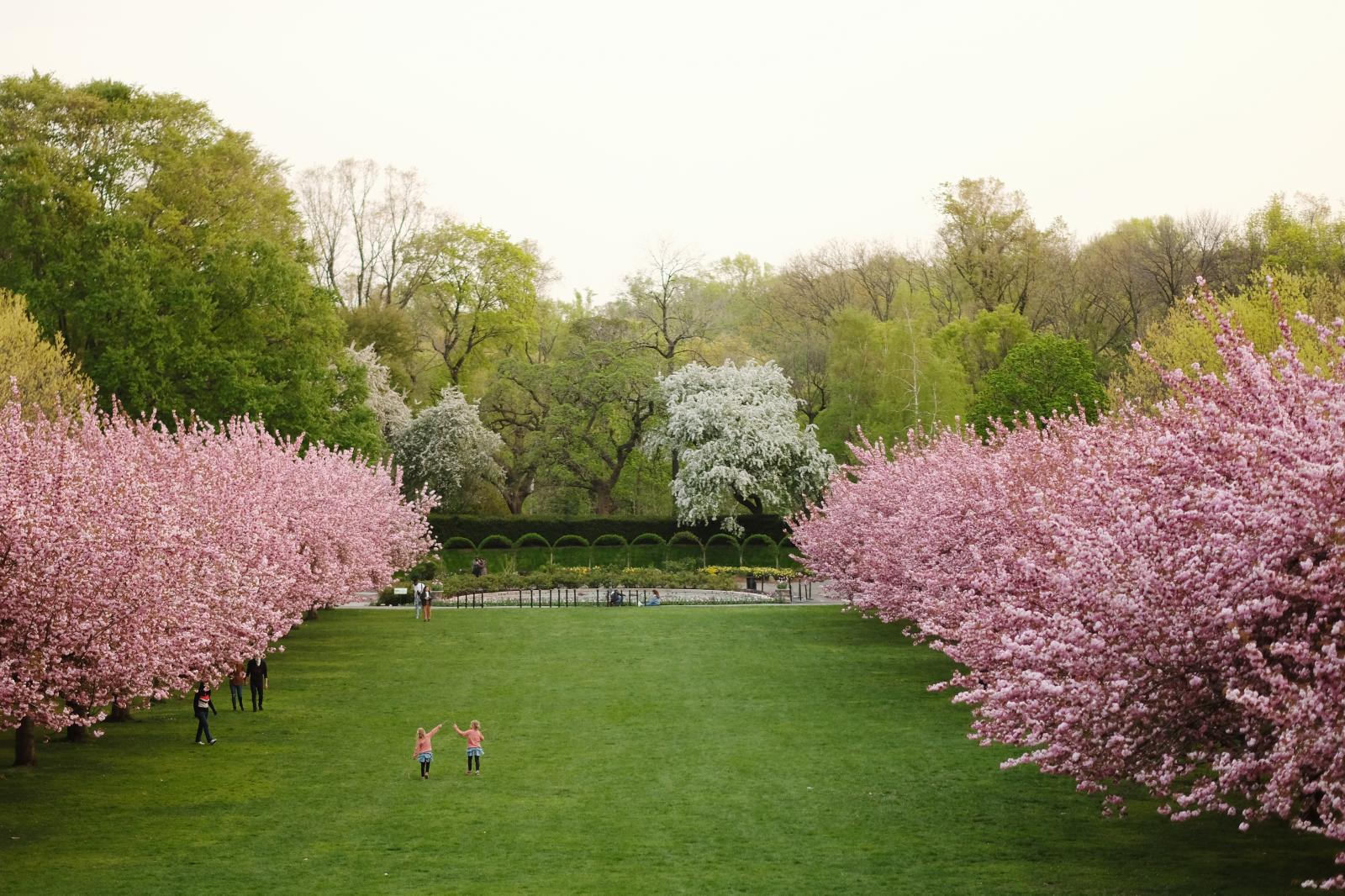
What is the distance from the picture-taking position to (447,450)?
8044cm

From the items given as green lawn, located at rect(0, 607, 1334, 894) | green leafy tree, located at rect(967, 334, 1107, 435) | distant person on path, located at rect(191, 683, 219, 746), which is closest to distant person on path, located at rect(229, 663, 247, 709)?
green lawn, located at rect(0, 607, 1334, 894)

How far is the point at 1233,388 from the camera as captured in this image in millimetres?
15766

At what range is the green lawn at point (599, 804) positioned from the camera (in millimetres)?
20359

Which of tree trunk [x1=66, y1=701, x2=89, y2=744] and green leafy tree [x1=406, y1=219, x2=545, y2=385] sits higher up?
green leafy tree [x1=406, y1=219, x2=545, y2=385]

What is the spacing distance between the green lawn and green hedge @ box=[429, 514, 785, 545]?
36202mm

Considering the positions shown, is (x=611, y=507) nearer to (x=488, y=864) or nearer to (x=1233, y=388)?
(x=488, y=864)

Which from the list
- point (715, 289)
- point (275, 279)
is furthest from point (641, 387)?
point (715, 289)

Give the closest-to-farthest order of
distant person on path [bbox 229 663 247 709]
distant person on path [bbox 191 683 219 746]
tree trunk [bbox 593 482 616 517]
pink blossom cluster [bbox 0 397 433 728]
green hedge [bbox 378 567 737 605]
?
pink blossom cluster [bbox 0 397 433 728] < distant person on path [bbox 191 683 219 746] < distant person on path [bbox 229 663 247 709] < green hedge [bbox 378 567 737 605] < tree trunk [bbox 593 482 616 517]

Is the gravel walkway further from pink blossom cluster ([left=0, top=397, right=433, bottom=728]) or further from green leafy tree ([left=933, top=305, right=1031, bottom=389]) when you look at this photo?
pink blossom cluster ([left=0, top=397, right=433, bottom=728])

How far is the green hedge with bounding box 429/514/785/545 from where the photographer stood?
77188 millimetres

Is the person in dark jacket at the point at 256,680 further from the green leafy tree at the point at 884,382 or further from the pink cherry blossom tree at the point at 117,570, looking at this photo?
the green leafy tree at the point at 884,382

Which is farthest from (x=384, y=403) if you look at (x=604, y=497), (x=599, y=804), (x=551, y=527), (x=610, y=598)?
(x=599, y=804)

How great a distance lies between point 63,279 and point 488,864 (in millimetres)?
47767

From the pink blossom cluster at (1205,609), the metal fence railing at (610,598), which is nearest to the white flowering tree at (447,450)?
the metal fence railing at (610,598)
